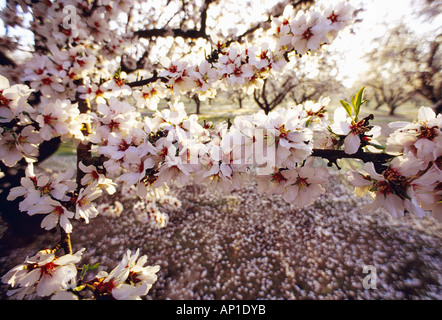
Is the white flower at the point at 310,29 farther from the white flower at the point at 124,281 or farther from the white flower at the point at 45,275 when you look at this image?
the white flower at the point at 45,275

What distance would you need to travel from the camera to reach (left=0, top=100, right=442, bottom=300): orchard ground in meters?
4.16

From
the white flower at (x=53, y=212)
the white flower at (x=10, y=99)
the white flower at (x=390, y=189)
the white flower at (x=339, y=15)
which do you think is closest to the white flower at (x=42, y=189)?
the white flower at (x=53, y=212)

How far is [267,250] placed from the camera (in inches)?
201

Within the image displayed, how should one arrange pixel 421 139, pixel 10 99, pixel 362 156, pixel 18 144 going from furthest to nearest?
pixel 18 144 → pixel 10 99 → pixel 362 156 → pixel 421 139

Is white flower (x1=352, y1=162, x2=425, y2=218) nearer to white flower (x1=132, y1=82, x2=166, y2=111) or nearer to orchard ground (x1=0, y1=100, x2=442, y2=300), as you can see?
white flower (x1=132, y1=82, x2=166, y2=111)

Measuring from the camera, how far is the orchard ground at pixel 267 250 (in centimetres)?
416

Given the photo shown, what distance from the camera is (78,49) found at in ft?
6.82

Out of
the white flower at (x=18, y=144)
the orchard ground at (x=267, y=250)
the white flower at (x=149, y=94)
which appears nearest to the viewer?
the white flower at (x=18, y=144)

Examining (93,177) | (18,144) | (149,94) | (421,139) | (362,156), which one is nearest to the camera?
(421,139)

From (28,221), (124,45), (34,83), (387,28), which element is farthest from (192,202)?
(387,28)

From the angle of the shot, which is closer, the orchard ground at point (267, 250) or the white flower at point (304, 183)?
the white flower at point (304, 183)

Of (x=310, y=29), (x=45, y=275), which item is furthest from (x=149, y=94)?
(x=45, y=275)

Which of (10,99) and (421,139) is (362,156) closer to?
(421,139)
